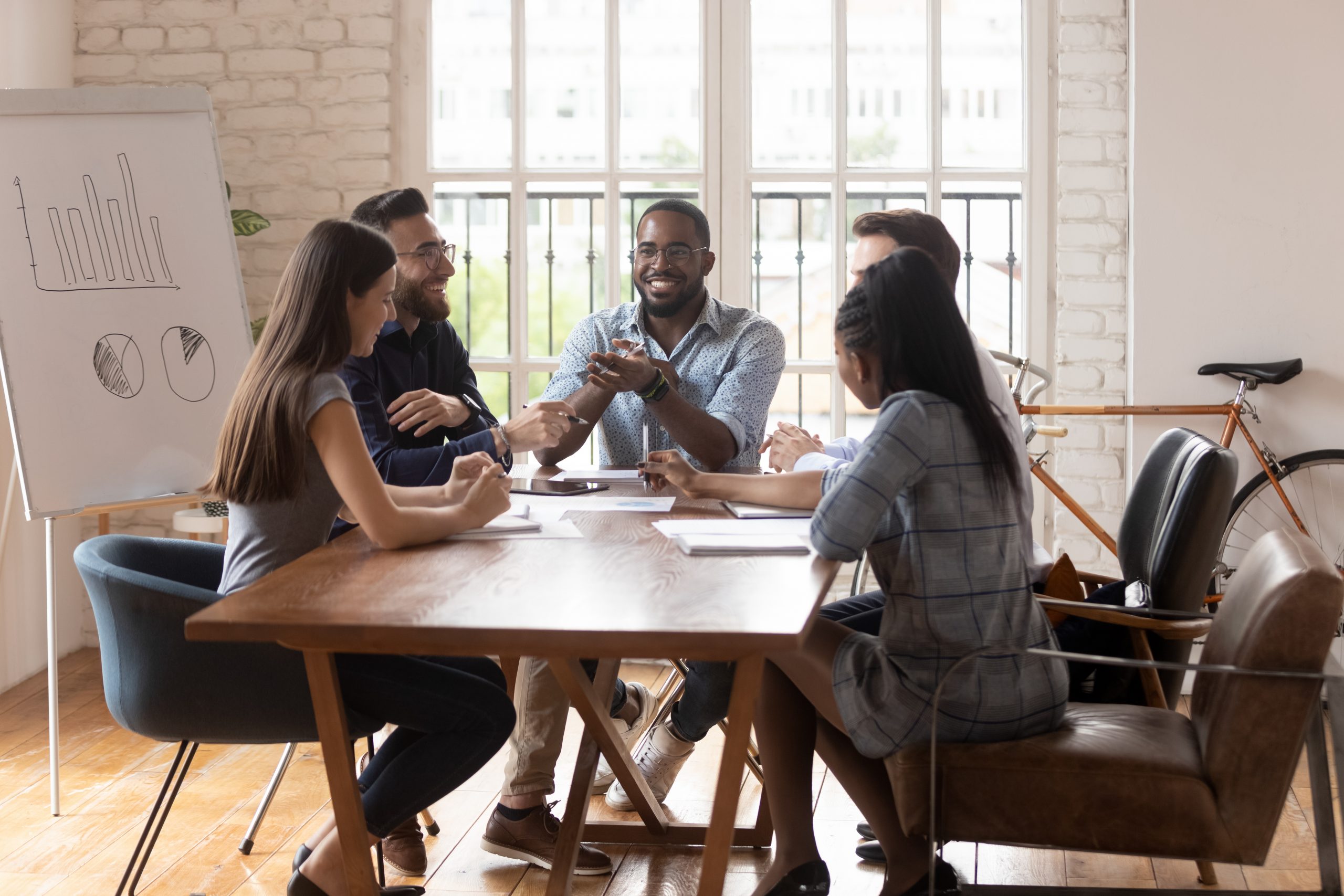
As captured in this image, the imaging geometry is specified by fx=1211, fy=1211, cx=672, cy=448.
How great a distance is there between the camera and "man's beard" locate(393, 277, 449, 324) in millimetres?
2760

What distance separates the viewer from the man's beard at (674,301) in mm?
3107

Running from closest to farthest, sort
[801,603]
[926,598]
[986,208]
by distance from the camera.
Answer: [801,603]
[926,598]
[986,208]

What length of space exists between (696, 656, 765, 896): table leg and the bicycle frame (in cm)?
219

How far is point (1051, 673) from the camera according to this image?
1.86m

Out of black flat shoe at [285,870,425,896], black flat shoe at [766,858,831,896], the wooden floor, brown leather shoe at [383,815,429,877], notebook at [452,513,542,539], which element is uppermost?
notebook at [452,513,542,539]

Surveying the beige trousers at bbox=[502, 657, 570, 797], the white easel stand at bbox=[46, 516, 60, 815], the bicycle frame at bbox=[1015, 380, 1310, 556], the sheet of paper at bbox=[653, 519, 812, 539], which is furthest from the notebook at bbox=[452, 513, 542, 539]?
the bicycle frame at bbox=[1015, 380, 1310, 556]

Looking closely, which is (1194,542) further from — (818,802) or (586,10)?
(586,10)

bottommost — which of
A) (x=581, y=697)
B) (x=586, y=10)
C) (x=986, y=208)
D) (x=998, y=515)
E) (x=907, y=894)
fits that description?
(x=907, y=894)

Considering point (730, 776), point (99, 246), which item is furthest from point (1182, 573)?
point (99, 246)

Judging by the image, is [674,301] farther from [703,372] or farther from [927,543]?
[927,543]

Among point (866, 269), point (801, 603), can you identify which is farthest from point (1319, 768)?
point (866, 269)

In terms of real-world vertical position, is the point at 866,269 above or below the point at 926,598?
above

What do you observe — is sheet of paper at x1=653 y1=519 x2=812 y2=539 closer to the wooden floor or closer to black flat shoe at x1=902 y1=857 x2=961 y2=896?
black flat shoe at x1=902 y1=857 x2=961 y2=896

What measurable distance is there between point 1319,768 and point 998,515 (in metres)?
0.55
